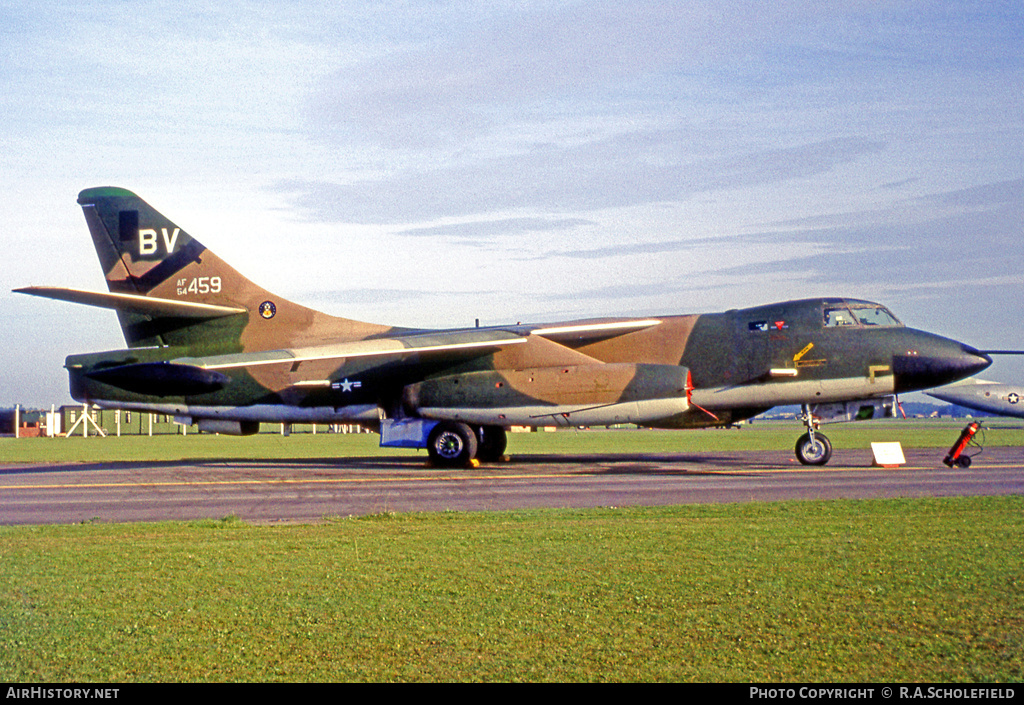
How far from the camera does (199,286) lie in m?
25.1

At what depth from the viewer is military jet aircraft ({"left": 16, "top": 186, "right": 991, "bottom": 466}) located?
21.1 metres

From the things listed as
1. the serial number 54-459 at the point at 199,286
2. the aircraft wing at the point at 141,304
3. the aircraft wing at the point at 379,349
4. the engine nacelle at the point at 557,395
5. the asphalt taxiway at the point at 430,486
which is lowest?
the asphalt taxiway at the point at 430,486

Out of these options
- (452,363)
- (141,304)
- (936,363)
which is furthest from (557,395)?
(141,304)

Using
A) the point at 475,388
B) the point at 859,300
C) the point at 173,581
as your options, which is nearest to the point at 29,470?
the point at 475,388

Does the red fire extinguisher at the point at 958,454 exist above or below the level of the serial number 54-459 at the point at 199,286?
below

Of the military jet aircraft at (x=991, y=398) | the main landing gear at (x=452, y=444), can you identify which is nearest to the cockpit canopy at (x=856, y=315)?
the main landing gear at (x=452, y=444)

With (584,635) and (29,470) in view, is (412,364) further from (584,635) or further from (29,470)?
(584,635)

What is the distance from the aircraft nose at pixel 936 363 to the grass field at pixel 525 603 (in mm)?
11055

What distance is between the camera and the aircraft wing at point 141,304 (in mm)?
19594

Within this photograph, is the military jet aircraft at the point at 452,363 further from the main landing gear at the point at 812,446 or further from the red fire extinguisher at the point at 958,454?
the red fire extinguisher at the point at 958,454

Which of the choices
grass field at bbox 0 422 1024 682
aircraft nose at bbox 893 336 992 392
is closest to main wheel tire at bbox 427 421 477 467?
aircraft nose at bbox 893 336 992 392
